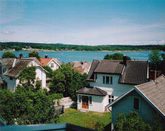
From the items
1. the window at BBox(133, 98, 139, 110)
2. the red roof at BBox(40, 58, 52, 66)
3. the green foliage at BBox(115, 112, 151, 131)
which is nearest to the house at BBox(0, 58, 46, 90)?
the window at BBox(133, 98, 139, 110)

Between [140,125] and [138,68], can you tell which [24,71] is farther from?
[140,125]

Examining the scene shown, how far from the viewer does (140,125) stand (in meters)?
3.05

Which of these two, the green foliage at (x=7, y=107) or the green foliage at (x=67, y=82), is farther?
the green foliage at (x=67, y=82)

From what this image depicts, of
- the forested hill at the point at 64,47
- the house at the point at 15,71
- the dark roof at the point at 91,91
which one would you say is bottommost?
the dark roof at the point at 91,91

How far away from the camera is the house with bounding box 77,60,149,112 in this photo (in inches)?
210

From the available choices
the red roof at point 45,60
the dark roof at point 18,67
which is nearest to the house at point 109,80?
the dark roof at point 18,67

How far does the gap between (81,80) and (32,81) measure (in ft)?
4.89

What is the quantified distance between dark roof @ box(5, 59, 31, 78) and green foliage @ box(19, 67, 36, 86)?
127 mm

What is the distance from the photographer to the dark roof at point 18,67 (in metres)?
6.27

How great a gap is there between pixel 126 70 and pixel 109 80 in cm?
44

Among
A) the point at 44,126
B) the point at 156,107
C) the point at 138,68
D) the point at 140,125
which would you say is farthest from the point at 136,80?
the point at 44,126

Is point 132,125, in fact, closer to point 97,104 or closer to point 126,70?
point 126,70

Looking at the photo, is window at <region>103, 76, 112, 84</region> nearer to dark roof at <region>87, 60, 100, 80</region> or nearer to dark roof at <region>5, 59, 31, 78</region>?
dark roof at <region>87, 60, 100, 80</region>

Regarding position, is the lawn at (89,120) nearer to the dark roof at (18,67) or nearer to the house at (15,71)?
the house at (15,71)
